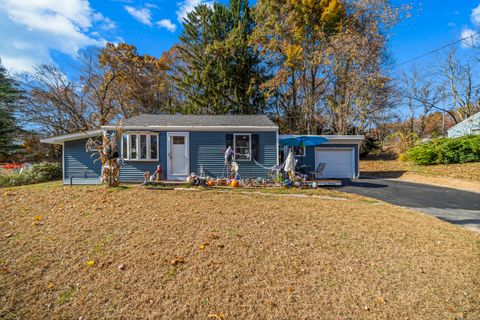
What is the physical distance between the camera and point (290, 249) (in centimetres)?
349

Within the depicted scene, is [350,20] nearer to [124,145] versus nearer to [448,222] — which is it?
[448,222]

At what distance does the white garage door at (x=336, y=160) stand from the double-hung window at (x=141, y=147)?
30.6 ft

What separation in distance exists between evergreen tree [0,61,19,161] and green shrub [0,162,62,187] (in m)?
11.5

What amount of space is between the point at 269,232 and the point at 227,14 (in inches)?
821

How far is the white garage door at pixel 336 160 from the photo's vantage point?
13391 millimetres

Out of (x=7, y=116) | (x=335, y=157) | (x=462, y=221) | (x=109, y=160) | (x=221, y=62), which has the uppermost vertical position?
(x=221, y=62)

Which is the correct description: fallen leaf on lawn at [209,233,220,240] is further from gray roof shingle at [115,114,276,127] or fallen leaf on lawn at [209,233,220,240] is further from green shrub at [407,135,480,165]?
green shrub at [407,135,480,165]

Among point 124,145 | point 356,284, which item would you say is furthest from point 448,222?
point 124,145

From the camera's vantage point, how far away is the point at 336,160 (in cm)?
1345

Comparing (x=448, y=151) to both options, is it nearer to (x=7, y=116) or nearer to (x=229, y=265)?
(x=229, y=265)

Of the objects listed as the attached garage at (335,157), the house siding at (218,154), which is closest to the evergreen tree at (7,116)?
the house siding at (218,154)

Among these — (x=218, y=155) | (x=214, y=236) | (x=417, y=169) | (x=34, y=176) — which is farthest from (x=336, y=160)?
(x=34, y=176)

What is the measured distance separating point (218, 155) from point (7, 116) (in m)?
21.6

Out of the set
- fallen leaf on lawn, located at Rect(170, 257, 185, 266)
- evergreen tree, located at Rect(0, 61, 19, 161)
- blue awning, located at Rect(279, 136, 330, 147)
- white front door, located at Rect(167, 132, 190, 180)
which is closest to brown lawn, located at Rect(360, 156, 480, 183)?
Answer: blue awning, located at Rect(279, 136, 330, 147)
